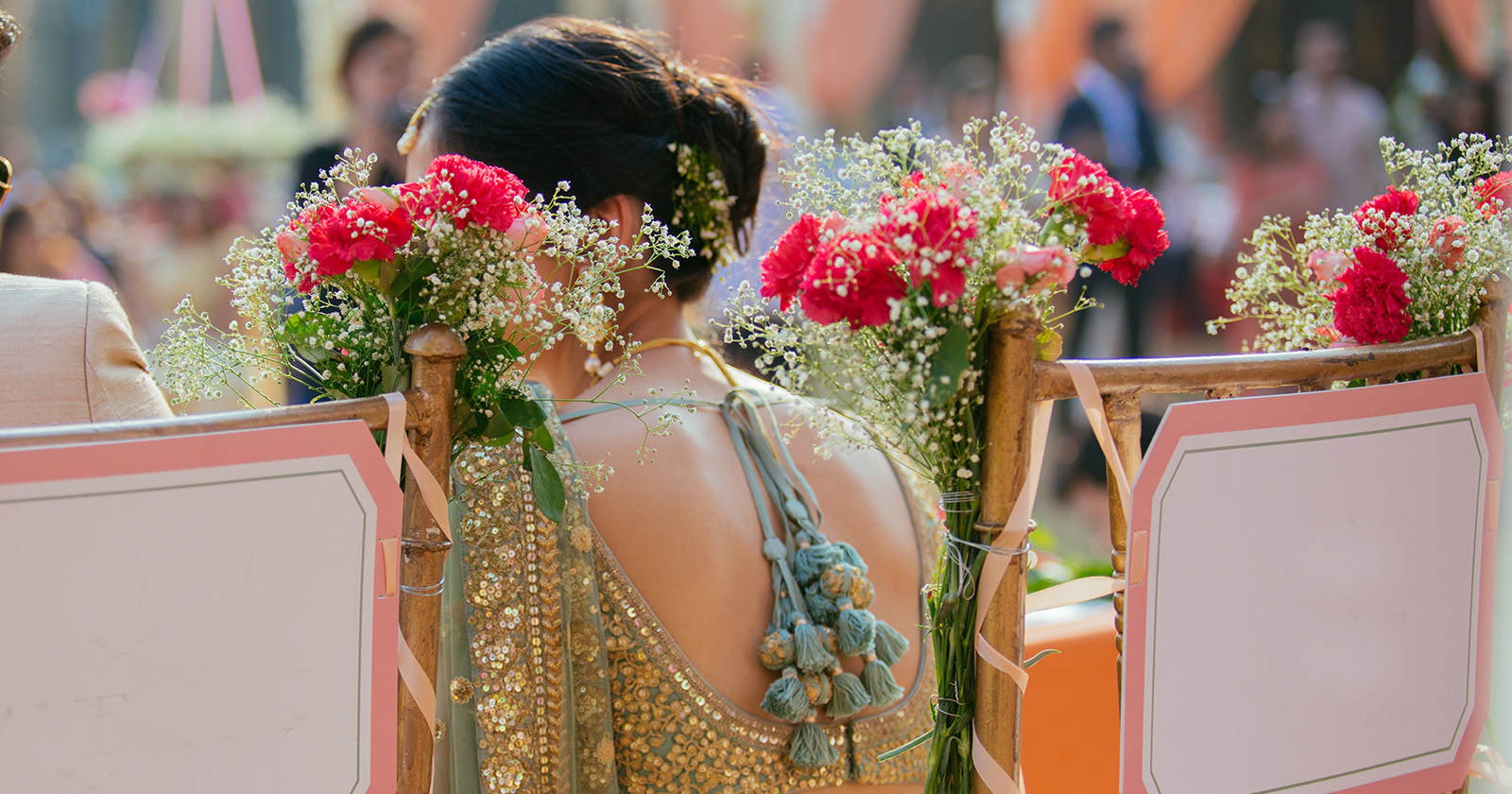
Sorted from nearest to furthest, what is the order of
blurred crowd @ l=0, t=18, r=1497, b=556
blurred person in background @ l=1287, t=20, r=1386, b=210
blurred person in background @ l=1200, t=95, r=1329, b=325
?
1. blurred crowd @ l=0, t=18, r=1497, b=556
2. blurred person in background @ l=1287, t=20, r=1386, b=210
3. blurred person in background @ l=1200, t=95, r=1329, b=325

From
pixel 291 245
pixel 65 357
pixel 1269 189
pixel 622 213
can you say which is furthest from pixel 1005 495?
pixel 1269 189

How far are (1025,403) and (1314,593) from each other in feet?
1.11

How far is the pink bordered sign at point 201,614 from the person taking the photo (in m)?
0.72

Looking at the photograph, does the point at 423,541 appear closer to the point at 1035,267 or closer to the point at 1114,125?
the point at 1035,267

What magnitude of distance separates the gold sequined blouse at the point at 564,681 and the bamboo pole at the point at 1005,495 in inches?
14.7

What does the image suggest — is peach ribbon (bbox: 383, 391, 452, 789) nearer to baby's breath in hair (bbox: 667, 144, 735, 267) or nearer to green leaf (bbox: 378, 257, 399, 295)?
green leaf (bbox: 378, 257, 399, 295)

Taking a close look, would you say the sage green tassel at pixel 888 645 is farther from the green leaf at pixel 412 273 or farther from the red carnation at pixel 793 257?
the green leaf at pixel 412 273

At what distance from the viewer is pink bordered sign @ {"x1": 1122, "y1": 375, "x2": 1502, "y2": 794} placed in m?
0.96

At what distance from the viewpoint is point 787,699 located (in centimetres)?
126

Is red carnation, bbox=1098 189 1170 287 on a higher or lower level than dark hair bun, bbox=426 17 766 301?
lower

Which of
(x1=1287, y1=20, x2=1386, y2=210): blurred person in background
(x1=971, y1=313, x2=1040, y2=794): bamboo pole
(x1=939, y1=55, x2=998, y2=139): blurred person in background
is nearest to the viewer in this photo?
(x1=971, y1=313, x2=1040, y2=794): bamboo pole

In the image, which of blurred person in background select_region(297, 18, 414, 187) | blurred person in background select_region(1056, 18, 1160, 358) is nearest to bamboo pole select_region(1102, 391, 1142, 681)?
blurred person in background select_region(297, 18, 414, 187)

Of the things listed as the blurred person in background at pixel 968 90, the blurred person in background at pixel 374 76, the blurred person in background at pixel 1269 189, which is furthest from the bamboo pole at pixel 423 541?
the blurred person in background at pixel 968 90

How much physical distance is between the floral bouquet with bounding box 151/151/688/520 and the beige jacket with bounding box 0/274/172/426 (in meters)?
0.16
